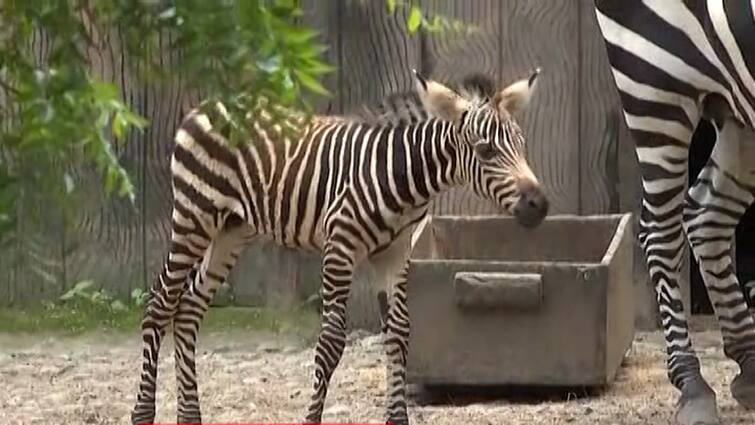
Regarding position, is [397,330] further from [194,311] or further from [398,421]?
[194,311]

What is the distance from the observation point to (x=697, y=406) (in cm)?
422

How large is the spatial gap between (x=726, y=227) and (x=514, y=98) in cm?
96

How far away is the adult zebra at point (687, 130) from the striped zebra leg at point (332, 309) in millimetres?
978

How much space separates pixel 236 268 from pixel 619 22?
7.27 feet

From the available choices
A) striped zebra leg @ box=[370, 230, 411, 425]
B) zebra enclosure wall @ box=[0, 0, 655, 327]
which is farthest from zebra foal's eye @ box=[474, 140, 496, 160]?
zebra enclosure wall @ box=[0, 0, 655, 327]

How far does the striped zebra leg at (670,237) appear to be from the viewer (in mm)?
4219

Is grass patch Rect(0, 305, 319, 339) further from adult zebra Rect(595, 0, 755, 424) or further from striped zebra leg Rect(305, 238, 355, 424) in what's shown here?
adult zebra Rect(595, 0, 755, 424)

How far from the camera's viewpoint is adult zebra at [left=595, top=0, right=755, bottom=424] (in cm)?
408

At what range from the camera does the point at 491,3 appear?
572 cm

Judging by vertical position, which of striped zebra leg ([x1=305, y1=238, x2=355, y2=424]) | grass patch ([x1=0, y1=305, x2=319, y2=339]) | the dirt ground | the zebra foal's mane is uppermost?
the zebra foal's mane

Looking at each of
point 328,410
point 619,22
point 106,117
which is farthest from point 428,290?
point 106,117

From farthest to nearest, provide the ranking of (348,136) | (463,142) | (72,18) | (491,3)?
(491,3) → (348,136) → (463,142) → (72,18)

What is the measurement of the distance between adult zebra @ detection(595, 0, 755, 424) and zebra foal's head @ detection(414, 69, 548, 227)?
1.17 ft

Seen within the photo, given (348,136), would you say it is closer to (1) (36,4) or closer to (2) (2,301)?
(2) (2,301)
